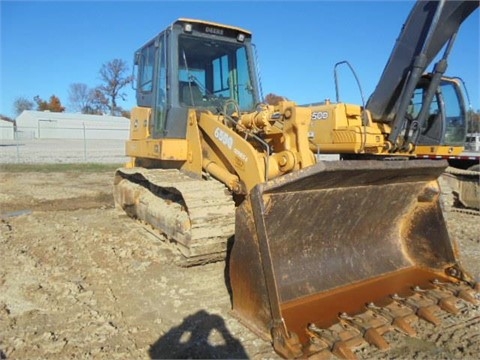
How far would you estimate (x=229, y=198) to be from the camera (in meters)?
4.58

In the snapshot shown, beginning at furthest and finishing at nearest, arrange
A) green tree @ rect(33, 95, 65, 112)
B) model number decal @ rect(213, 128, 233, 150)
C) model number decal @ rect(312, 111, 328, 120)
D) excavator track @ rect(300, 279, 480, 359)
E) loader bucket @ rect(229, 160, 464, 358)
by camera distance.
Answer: green tree @ rect(33, 95, 65, 112) → model number decal @ rect(312, 111, 328, 120) → model number decal @ rect(213, 128, 233, 150) → loader bucket @ rect(229, 160, 464, 358) → excavator track @ rect(300, 279, 480, 359)

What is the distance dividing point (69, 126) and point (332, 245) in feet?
166

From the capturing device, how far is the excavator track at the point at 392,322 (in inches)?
123

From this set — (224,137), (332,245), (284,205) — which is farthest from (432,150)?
(284,205)

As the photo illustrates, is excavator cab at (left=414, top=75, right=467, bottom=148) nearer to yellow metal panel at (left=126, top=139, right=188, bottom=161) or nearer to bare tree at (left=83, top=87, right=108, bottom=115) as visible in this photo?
yellow metal panel at (left=126, top=139, right=188, bottom=161)

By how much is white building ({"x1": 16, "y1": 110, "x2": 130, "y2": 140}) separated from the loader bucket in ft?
132

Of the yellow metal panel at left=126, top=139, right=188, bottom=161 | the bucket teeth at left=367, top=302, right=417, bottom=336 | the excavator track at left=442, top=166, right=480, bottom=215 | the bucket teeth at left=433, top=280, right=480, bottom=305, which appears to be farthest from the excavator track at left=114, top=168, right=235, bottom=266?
the excavator track at left=442, top=166, right=480, bottom=215

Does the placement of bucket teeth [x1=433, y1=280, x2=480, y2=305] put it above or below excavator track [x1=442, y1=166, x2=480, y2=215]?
below

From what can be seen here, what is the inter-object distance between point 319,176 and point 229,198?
4.41ft

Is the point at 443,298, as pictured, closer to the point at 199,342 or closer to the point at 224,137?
the point at 199,342

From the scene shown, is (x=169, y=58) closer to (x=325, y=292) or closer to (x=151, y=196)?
(x=151, y=196)

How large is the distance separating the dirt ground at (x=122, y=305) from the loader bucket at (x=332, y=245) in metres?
0.34

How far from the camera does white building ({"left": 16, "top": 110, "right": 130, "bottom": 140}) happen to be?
44.3 m

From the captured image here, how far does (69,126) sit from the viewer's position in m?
50.0
